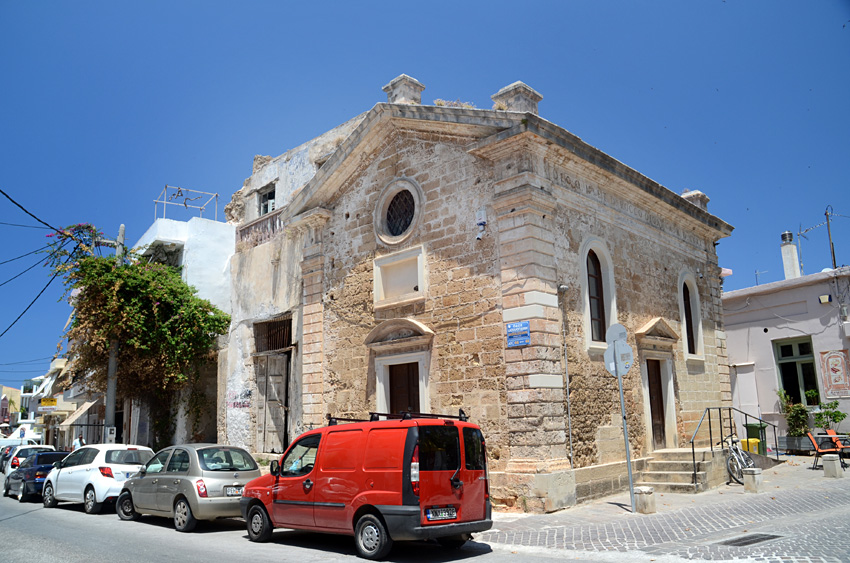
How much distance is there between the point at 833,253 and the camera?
25.1 meters

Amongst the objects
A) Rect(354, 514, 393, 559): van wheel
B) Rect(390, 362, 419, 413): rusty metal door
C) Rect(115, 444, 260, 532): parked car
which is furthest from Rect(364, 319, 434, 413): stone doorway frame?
Rect(354, 514, 393, 559): van wheel

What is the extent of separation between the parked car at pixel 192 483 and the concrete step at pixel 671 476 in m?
7.67

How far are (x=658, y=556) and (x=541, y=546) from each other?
154cm

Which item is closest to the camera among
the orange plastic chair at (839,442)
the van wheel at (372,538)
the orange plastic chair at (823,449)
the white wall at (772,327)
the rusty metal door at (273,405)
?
the van wheel at (372,538)

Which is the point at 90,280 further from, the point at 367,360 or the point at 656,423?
the point at 656,423

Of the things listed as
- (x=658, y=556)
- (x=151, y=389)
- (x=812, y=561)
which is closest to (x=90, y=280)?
(x=151, y=389)

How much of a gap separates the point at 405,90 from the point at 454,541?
959cm

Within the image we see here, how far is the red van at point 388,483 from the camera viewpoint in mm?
7707

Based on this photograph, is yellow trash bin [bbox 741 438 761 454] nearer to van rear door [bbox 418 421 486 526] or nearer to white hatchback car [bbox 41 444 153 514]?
van rear door [bbox 418 421 486 526]

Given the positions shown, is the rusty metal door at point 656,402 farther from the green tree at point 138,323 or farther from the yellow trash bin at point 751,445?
the green tree at point 138,323

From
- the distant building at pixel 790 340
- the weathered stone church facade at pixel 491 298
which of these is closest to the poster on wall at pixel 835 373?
the distant building at pixel 790 340

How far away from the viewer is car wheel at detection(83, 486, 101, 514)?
1301 centimetres

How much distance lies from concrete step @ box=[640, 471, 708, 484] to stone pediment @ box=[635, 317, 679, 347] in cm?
274

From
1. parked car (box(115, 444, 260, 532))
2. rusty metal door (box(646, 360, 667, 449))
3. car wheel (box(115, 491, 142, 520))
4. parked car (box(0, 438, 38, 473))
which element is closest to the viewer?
parked car (box(115, 444, 260, 532))
